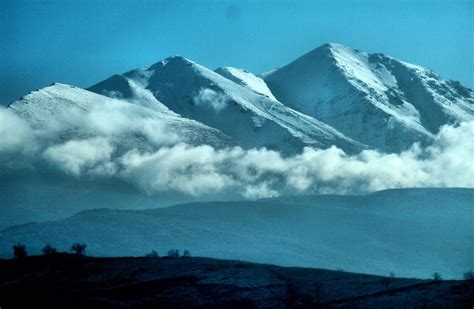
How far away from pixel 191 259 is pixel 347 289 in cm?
4590

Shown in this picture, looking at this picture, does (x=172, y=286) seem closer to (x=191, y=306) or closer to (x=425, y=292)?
(x=191, y=306)

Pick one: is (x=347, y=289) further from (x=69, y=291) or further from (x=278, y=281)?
(x=69, y=291)

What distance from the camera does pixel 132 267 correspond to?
14600 centimetres

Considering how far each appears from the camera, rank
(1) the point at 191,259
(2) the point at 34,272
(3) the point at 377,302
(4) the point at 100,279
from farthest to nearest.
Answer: (1) the point at 191,259 < (2) the point at 34,272 < (4) the point at 100,279 < (3) the point at 377,302

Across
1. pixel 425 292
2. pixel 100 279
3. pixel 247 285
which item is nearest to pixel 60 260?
pixel 100 279

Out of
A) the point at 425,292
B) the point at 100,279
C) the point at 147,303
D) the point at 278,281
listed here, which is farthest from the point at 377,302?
the point at 100,279

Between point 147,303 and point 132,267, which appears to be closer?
point 147,303

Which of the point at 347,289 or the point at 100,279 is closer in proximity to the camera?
the point at 347,289

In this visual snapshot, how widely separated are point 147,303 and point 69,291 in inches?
686

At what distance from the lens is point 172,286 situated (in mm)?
127375

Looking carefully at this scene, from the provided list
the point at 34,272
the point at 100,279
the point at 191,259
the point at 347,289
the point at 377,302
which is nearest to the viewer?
the point at 377,302

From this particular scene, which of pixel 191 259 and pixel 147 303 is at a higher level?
pixel 191 259

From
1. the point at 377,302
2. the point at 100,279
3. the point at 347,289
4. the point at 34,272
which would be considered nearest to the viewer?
the point at 377,302

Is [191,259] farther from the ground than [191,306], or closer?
Result: farther from the ground
